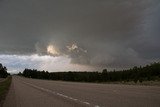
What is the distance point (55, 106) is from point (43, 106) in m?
0.75

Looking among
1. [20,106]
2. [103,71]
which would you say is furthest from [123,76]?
[20,106]

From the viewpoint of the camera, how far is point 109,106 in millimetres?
13898

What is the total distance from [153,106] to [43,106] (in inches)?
211

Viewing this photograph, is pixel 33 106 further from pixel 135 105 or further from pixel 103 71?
pixel 103 71

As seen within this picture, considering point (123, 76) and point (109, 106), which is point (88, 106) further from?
point (123, 76)

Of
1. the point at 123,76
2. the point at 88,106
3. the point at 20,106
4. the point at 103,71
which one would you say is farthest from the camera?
the point at 103,71

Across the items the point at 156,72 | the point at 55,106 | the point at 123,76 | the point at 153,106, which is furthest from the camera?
the point at 123,76

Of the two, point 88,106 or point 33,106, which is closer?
point 88,106

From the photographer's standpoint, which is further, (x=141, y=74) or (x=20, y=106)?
(x=141, y=74)

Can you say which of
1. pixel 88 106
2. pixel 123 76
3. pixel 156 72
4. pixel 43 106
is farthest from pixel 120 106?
pixel 123 76

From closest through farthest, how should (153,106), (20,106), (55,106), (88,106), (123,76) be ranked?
(153,106)
(88,106)
(55,106)
(20,106)
(123,76)

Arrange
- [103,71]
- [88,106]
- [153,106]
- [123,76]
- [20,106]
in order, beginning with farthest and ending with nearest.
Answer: [103,71] → [123,76] → [20,106] → [88,106] → [153,106]

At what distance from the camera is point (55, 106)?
15539 mm

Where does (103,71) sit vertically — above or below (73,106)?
above
